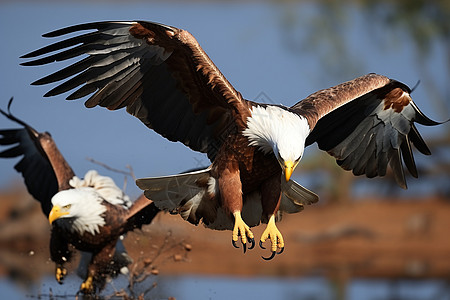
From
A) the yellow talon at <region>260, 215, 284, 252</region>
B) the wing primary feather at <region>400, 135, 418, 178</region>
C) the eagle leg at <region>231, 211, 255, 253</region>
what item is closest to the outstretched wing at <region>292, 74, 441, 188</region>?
the wing primary feather at <region>400, 135, 418, 178</region>

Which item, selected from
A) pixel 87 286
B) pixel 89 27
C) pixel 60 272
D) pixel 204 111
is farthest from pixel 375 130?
pixel 60 272

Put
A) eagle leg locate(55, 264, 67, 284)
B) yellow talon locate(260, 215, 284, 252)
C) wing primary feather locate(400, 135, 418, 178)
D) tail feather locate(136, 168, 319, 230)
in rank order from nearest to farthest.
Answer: yellow talon locate(260, 215, 284, 252)
tail feather locate(136, 168, 319, 230)
wing primary feather locate(400, 135, 418, 178)
eagle leg locate(55, 264, 67, 284)

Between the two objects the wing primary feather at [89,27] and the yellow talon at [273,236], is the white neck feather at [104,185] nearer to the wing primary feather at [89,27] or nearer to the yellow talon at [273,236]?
the yellow talon at [273,236]

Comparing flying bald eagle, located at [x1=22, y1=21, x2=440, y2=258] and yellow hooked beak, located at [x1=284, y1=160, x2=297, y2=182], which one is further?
flying bald eagle, located at [x1=22, y1=21, x2=440, y2=258]

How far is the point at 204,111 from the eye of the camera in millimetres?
6031

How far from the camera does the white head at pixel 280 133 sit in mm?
5230

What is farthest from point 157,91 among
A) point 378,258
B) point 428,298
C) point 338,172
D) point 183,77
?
point 338,172

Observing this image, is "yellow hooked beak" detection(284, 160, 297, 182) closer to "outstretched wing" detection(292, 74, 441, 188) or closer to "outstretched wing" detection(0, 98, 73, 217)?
"outstretched wing" detection(292, 74, 441, 188)

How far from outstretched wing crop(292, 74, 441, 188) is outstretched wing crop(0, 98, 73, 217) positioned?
2371mm

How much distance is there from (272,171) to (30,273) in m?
4.78

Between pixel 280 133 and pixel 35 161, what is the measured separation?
11.0 feet

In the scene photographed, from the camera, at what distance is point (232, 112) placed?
5695 mm

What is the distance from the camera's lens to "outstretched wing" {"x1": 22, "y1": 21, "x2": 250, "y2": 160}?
18.1 feet

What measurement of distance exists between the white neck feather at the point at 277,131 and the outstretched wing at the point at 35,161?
246 cm
